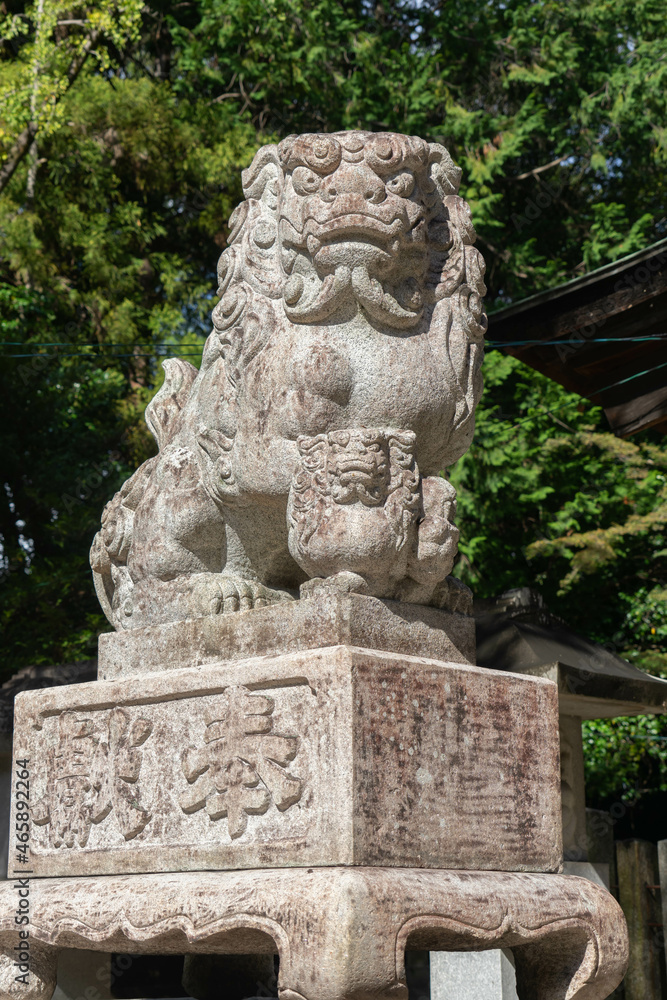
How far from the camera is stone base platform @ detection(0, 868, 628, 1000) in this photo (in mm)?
2250

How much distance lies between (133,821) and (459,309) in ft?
5.00

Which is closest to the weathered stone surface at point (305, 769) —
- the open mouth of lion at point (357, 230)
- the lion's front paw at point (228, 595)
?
the lion's front paw at point (228, 595)

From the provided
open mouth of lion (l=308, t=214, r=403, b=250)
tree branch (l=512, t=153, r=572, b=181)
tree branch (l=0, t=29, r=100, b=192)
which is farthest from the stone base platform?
tree branch (l=512, t=153, r=572, b=181)

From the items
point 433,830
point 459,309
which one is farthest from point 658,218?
point 433,830

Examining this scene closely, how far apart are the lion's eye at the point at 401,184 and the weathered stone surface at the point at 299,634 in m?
0.98

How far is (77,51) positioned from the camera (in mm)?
11016

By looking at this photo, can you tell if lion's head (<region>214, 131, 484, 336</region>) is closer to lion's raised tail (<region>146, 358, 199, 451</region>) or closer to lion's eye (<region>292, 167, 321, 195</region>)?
lion's eye (<region>292, 167, 321, 195</region>)

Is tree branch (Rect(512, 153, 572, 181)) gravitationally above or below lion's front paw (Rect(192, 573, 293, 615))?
above

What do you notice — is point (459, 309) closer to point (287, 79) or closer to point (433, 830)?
point (433, 830)

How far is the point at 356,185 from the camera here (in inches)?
106

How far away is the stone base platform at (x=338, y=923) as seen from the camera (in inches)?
88.6

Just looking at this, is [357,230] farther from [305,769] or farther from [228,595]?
[305,769]

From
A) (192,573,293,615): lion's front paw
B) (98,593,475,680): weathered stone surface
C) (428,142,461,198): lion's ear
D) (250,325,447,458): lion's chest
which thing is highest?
(428,142,461,198): lion's ear

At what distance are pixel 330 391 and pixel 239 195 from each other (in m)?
10.0
